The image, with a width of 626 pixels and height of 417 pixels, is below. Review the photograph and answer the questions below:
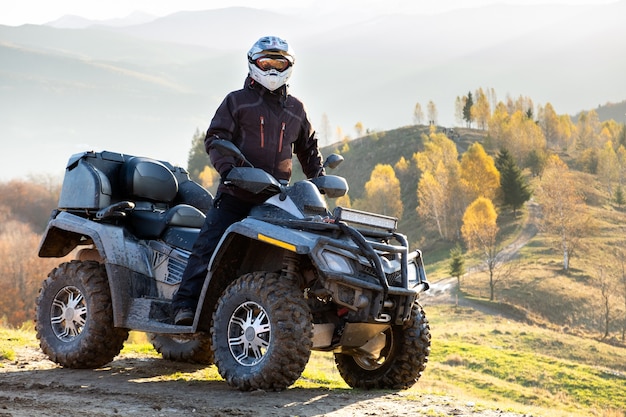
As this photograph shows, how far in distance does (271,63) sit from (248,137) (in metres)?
0.76

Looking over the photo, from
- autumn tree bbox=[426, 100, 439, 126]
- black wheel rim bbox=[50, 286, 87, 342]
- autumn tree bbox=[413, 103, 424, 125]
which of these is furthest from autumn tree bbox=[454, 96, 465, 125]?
black wheel rim bbox=[50, 286, 87, 342]

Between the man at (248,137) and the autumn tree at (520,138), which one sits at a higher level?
the autumn tree at (520,138)

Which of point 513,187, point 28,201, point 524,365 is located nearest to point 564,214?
point 513,187

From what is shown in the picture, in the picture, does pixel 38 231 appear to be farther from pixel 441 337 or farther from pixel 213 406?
pixel 213 406

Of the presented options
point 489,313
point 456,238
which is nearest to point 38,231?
point 456,238

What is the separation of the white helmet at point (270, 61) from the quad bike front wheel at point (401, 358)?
262 centimetres

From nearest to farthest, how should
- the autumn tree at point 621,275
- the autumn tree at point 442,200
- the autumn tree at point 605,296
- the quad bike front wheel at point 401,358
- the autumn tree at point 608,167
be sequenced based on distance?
the quad bike front wheel at point 401,358
the autumn tree at point 605,296
the autumn tree at point 621,275
the autumn tree at point 442,200
the autumn tree at point 608,167

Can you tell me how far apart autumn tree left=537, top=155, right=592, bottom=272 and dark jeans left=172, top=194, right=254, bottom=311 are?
78.0 meters

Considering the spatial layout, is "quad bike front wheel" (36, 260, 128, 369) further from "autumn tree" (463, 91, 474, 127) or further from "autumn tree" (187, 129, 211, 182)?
"autumn tree" (187, 129, 211, 182)

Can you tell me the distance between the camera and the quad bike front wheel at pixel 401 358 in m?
7.38

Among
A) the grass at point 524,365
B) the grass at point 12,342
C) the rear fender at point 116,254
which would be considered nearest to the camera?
the rear fender at point 116,254

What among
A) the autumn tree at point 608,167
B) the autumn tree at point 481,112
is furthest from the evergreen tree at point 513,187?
the autumn tree at point 481,112

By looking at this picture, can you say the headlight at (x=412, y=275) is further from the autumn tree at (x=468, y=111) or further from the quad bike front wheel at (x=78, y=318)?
the autumn tree at (x=468, y=111)

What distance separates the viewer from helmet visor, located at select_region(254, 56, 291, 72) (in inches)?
294
